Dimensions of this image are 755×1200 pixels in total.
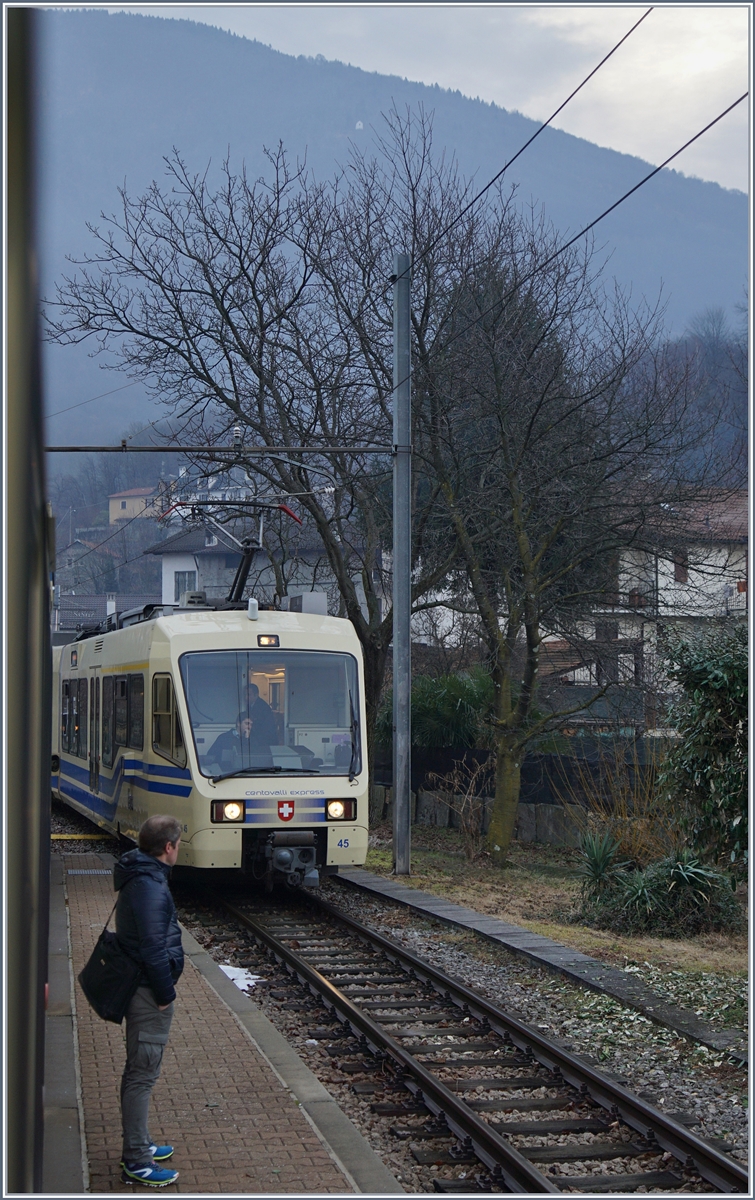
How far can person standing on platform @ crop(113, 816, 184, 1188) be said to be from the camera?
16.9ft

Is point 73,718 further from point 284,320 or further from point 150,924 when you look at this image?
point 150,924

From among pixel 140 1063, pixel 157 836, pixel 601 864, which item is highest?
pixel 157 836

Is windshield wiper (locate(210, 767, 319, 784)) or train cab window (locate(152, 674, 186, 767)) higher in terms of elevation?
train cab window (locate(152, 674, 186, 767))

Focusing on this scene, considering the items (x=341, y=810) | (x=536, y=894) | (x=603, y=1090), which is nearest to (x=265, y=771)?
(x=341, y=810)

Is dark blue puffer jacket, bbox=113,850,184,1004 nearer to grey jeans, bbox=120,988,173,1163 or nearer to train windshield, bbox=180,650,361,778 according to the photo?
grey jeans, bbox=120,988,173,1163

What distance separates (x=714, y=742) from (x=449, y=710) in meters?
14.0

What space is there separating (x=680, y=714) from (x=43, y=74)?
1050cm

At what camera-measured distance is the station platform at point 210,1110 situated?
5.31m

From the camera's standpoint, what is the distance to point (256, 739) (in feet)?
40.1

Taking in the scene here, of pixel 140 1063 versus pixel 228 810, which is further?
pixel 228 810

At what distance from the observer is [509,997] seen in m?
9.39

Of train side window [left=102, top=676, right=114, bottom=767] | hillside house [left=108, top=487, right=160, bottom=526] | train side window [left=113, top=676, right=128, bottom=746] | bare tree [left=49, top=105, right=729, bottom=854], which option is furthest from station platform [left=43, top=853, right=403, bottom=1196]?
hillside house [left=108, top=487, right=160, bottom=526]

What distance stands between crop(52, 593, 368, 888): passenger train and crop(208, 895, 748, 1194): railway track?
1725mm

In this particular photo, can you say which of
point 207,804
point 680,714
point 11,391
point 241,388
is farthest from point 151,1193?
point 241,388
